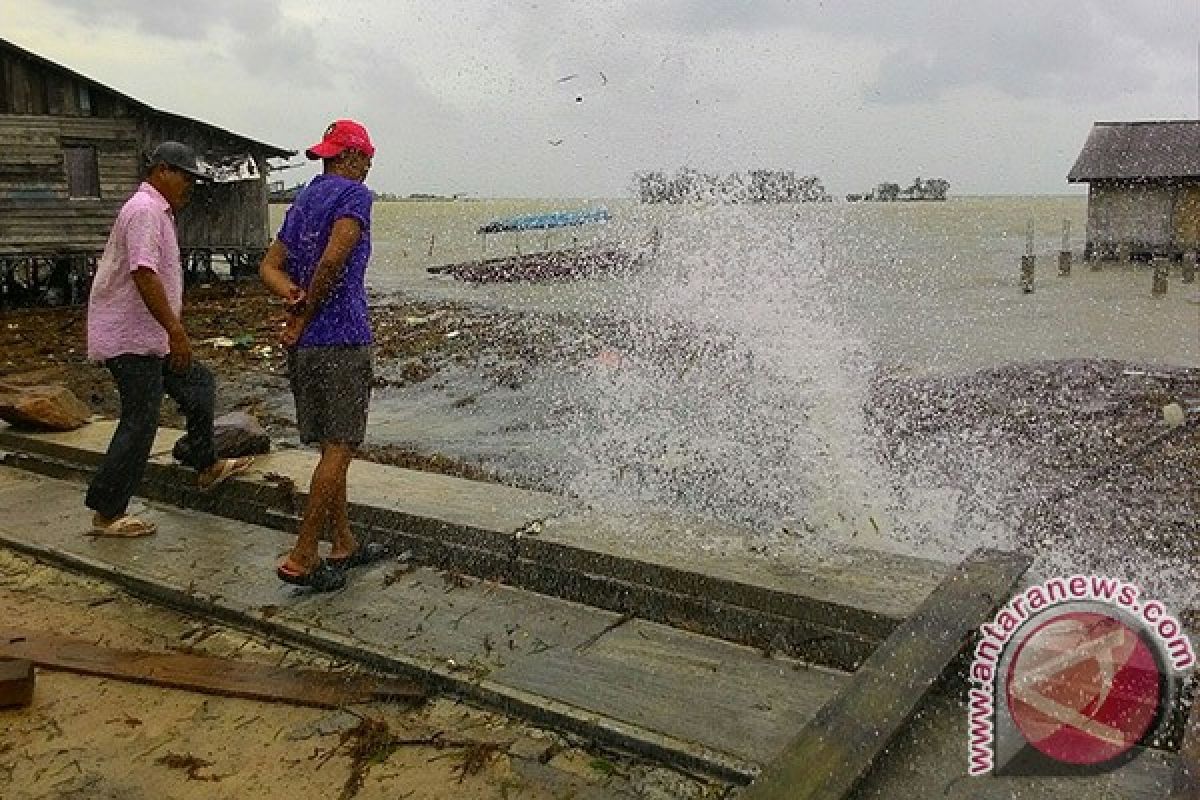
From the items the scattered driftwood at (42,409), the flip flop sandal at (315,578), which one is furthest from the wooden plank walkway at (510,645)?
A: the scattered driftwood at (42,409)

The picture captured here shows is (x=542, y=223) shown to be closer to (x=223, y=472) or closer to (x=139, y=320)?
(x=223, y=472)

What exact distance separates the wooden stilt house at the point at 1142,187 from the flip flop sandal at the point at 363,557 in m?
38.1

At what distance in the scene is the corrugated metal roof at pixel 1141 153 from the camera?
1377 inches

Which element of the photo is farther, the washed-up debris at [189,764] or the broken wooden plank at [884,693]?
the washed-up debris at [189,764]

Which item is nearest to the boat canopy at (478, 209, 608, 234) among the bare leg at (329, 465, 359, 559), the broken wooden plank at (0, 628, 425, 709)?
the bare leg at (329, 465, 359, 559)

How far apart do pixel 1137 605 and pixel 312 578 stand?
11.6 feet

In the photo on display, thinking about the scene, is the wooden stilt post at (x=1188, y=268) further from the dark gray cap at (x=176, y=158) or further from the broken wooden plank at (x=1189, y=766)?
the dark gray cap at (x=176, y=158)

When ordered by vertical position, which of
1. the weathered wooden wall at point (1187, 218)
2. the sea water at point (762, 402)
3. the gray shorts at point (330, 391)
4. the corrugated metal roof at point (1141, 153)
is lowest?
the sea water at point (762, 402)

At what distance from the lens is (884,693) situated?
3.05m

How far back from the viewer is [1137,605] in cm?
383

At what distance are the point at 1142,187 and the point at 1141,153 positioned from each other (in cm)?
135

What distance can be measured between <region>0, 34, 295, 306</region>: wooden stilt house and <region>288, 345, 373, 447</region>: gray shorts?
19.2 m

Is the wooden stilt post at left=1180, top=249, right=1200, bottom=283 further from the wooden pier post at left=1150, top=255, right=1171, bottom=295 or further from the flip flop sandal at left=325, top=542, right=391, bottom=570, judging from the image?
the flip flop sandal at left=325, top=542, right=391, bottom=570

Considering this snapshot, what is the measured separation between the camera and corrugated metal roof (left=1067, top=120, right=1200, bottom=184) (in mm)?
34969
